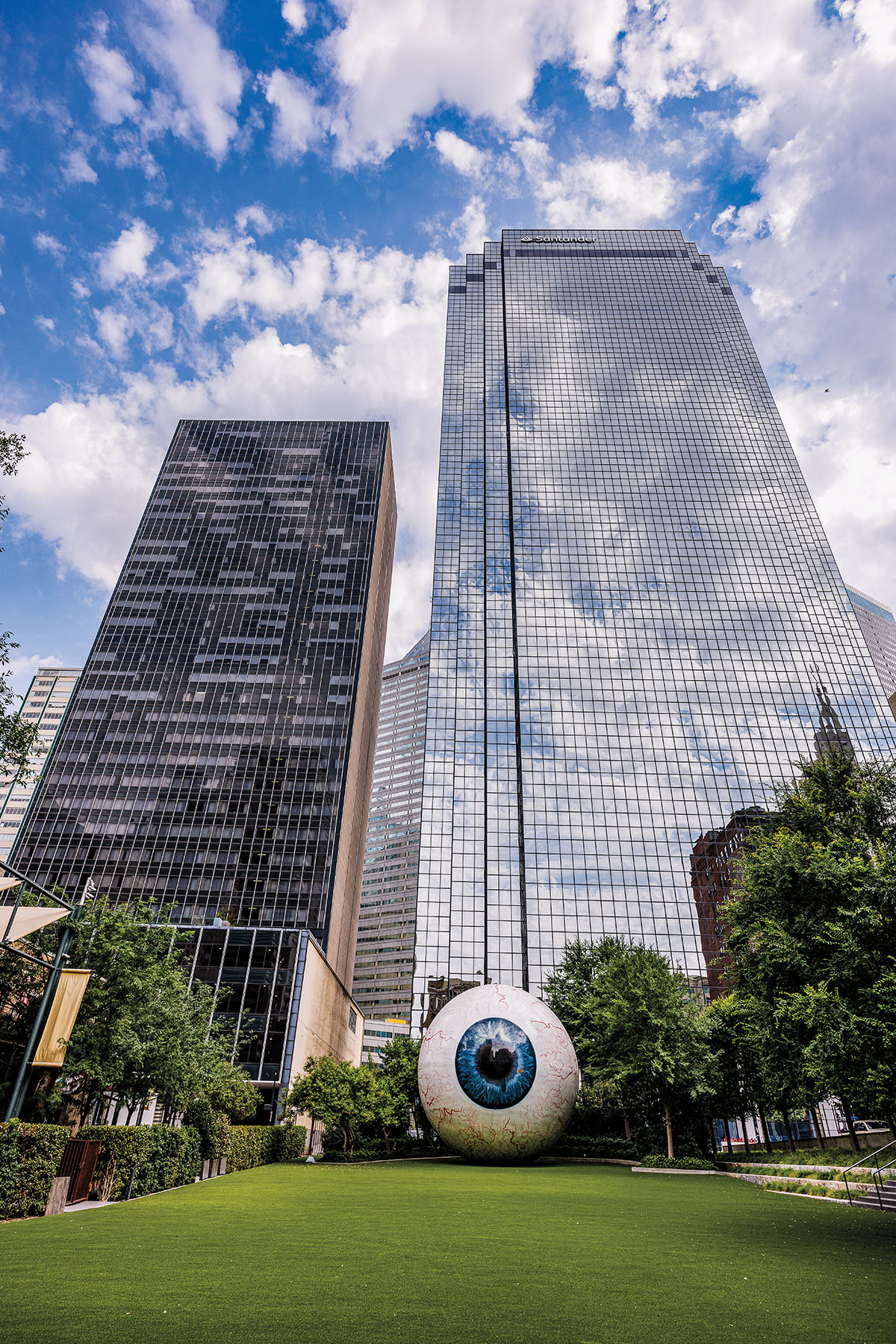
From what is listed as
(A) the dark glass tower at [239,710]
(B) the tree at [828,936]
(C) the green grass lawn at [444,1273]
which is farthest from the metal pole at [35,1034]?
(A) the dark glass tower at [239,710]

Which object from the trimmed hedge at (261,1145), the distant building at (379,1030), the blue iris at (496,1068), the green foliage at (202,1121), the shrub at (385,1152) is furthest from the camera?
the distant building at (379,1030)

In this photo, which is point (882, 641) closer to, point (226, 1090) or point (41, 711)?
point (226, 1090)

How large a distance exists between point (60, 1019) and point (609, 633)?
7774cm

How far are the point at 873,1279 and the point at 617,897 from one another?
66.2 meters

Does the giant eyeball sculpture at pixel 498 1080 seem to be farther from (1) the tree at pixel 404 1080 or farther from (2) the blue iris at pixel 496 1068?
(1) the tree at pixel 404 1080

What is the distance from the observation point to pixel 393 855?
17238 cm

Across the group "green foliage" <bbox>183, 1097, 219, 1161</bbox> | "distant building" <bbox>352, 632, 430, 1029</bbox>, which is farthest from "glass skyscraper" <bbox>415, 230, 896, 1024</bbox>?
"distant building" <bbox>352, 632, 430, 1029</bbox>

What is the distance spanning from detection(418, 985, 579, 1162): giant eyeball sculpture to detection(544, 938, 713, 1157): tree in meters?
5.01

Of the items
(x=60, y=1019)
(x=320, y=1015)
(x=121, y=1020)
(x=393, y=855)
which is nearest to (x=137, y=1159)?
(x=121, y=1020)

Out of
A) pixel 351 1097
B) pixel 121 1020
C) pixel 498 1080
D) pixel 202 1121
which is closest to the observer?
pixel 121 1020

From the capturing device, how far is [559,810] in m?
77.1

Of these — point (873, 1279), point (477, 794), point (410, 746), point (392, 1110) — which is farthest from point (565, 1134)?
point (410, 746)

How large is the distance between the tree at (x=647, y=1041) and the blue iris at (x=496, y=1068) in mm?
7384

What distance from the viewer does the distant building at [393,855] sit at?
494ft
